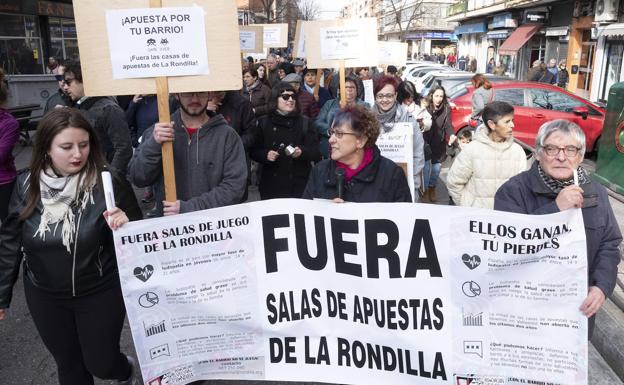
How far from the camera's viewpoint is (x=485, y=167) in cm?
424

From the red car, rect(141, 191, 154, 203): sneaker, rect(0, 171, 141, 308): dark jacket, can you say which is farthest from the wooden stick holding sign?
the red car

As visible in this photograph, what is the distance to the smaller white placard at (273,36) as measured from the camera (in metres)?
13.5

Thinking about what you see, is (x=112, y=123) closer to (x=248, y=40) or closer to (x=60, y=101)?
(x=60, y=101)

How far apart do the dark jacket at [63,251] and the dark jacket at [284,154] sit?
7.57 feet

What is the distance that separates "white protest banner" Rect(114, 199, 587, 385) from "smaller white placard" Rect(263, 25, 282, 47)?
449 inches

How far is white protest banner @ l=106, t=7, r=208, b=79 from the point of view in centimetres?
282

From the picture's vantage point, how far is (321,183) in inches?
126

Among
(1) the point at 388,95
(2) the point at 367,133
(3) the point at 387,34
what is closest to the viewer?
(2) the point at 367,133

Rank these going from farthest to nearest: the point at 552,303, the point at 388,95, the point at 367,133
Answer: the point at 388,95 → the point at 367,133 → the point at 552,303

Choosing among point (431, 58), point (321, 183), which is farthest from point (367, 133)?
point (431, 58)

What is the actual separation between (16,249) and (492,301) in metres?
2.32

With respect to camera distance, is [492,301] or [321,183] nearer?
[492,301]

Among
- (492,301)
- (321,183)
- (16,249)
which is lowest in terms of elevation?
(492,301)

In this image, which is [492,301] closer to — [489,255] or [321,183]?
[489,255]
